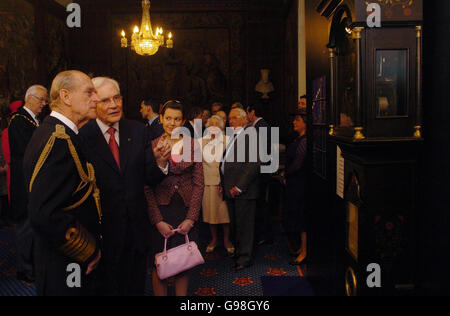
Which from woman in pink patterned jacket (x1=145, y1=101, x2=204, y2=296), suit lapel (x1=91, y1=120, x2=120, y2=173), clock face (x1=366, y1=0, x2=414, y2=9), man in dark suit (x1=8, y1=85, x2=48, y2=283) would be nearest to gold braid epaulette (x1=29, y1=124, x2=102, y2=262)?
suit lapel (x1=91, y1=120, x2=120, y2=173)

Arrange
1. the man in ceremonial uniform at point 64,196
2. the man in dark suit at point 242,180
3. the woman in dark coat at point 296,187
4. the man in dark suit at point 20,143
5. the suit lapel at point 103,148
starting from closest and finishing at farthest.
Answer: the man in ceremonial uniform at point 64,196 < the suit lapel at point 103,148 < the man in dark suit at point 20,143 < the man in dark suit at point 242,180 < the woman in dark coat at point 296,187

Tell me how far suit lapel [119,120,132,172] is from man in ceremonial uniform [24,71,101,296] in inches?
12.5

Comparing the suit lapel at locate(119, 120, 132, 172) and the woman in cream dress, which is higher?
the suit lapel at locate(119, 120, 132, 172)

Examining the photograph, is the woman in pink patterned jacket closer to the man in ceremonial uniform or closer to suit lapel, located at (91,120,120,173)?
suit lapel, located at (91,120,120,173)

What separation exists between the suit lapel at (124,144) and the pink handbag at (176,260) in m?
0.76

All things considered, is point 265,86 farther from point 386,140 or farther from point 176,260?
point 386,140

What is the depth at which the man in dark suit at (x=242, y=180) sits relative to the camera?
14.3 feet

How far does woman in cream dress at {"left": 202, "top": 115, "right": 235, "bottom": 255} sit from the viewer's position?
4773 mm

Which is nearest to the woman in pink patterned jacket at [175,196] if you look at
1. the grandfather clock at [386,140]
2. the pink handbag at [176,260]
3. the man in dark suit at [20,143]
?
the pink handbag at [176,260]

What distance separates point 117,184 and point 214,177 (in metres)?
2.49

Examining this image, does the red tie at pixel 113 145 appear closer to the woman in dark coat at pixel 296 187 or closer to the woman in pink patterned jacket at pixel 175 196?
the woman in pink patterned jacket at pixel 175 196

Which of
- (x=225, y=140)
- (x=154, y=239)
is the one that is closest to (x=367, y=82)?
(x=154, y=239)

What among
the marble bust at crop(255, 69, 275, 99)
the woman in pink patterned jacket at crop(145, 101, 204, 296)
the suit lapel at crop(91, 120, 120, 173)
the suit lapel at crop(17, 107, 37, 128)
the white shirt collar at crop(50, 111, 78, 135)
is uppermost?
the marble bust at crop(255, 69, 275, 99)
